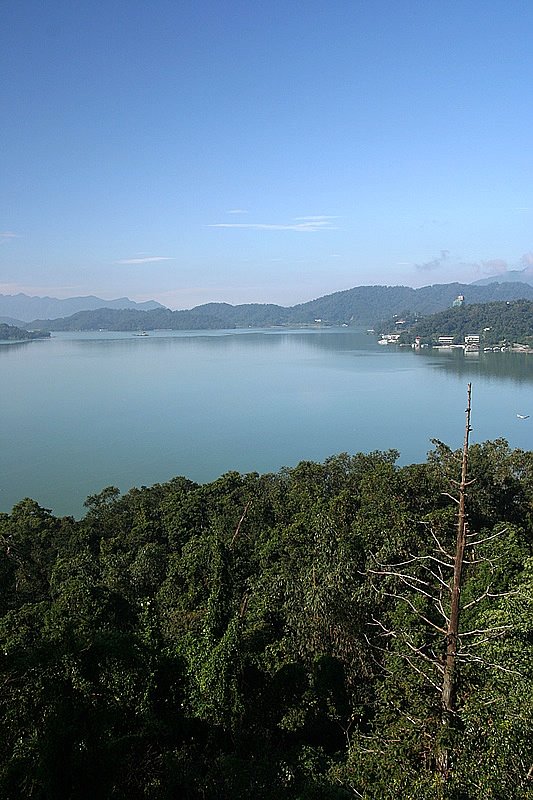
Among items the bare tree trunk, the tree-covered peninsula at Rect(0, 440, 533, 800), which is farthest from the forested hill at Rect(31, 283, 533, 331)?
the bare tree trunk

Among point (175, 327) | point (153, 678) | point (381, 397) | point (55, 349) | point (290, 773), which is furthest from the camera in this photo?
point (175, 327)

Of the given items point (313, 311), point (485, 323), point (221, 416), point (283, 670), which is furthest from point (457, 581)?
point (313, 311)

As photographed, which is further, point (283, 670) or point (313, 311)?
point (313, 311)

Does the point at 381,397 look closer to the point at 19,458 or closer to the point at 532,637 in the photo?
the point at 19,458

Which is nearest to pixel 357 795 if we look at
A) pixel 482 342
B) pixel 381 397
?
pixel 381 397

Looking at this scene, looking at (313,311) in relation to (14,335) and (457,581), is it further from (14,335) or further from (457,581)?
(457,581)

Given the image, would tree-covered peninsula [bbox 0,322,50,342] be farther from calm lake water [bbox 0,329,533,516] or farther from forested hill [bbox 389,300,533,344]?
forested hill [bbox 389,300,533,344]
